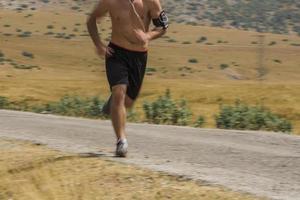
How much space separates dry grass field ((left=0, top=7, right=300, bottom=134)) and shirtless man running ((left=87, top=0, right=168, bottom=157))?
28.3 feet

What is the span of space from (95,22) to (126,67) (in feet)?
2.11

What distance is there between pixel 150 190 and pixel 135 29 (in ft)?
6.72

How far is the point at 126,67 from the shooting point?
7.40m

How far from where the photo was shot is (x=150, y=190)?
6.00 m

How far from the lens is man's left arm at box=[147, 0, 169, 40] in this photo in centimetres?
740

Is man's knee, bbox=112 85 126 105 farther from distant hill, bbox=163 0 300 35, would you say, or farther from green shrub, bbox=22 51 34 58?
distant hill, bbox=163 0 300 35

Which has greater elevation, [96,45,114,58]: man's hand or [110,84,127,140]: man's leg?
[96,45,114,58]: man's hand

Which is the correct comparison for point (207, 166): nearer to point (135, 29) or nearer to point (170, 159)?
point (170, 159)

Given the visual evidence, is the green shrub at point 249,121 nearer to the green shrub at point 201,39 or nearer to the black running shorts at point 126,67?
the black running shorts at point 126,67

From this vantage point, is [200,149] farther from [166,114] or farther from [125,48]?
[166,114]

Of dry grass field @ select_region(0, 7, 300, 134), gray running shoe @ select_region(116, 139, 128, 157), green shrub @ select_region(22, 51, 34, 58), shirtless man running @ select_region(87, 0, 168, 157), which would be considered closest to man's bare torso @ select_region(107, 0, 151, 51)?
shirtless man running @ select_region(87, 0, 168, 157)

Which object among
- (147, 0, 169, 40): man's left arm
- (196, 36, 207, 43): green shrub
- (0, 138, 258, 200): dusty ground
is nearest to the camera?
(0, 138, 258, 200): dusty ground

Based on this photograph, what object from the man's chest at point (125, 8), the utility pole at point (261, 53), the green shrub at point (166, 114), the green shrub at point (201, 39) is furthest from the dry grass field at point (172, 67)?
the man's chest at point (125, 8)

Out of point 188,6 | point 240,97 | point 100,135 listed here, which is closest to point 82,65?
point 240,97
